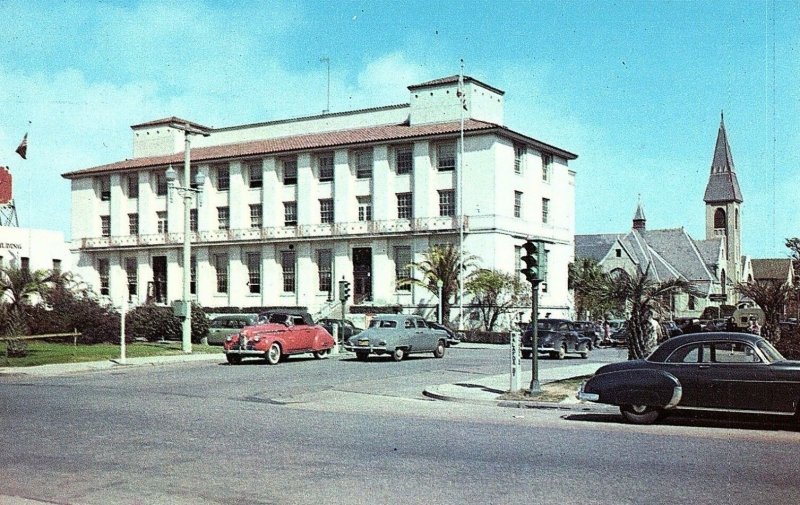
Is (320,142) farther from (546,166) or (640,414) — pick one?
(640,414)

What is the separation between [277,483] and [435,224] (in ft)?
162

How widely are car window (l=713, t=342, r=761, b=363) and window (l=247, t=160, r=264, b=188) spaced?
179 feet

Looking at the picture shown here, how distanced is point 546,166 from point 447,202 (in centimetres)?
901

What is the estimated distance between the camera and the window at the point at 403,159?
59594 mm

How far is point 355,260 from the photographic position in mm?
61562

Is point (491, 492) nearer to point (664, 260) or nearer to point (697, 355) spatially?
point (697, 355)

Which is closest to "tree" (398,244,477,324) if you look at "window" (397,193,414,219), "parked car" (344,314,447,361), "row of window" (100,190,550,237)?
"row of window" (100,190,550,237)

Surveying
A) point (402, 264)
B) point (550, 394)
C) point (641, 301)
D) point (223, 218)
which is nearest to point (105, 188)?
point (223, 218)

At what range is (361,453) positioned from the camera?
10.6 meters

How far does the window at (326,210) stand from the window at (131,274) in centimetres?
1863

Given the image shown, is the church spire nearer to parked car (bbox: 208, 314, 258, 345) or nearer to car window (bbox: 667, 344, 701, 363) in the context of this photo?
parked car (bbox: 208, 314, 258, 345)

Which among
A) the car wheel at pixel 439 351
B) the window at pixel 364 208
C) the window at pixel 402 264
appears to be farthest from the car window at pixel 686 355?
the window at pixel 364 208

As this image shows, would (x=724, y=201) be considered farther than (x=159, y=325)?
Yes

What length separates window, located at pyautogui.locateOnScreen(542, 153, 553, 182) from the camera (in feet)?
204
